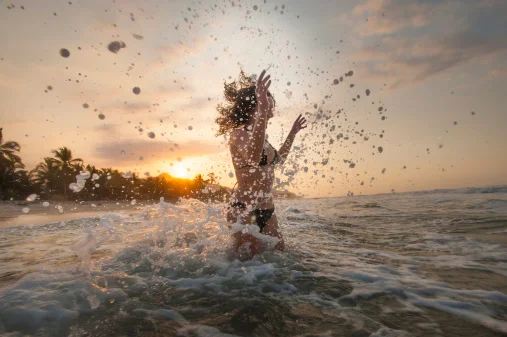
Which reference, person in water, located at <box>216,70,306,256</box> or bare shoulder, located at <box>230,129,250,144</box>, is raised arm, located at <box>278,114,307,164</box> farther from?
bare shoulder, located at <box>230,129,250,144</box>

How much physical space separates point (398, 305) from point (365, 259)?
166 centimetres

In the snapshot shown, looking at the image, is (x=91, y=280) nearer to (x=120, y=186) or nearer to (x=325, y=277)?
(x=325, y=277)

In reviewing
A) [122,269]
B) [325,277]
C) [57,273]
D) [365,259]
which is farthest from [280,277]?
[57,273]

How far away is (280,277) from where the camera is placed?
344 centimetres

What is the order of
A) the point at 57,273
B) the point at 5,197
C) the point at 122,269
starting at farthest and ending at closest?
the point at 5,197 < the point at 122,269 < the point at 57,273

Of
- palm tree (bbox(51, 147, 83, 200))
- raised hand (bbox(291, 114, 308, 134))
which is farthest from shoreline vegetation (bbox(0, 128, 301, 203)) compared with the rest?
raised hand (bbox(291, 114, 308, 134))

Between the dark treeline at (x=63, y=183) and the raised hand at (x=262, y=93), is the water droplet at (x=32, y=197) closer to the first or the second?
the dark treeline at (x=63, y=183)

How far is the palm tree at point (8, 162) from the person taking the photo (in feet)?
110

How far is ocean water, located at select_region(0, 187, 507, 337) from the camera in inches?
91.4

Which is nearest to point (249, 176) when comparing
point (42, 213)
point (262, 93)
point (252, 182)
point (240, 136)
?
point (252, 182)

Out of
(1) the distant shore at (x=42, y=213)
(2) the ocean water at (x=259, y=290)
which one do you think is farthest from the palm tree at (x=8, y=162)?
(2) the ocean water at (x=259, y=290)

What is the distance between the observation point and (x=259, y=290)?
306cm

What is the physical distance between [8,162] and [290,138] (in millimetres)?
43061

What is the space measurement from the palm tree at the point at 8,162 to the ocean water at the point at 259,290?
122 ft
